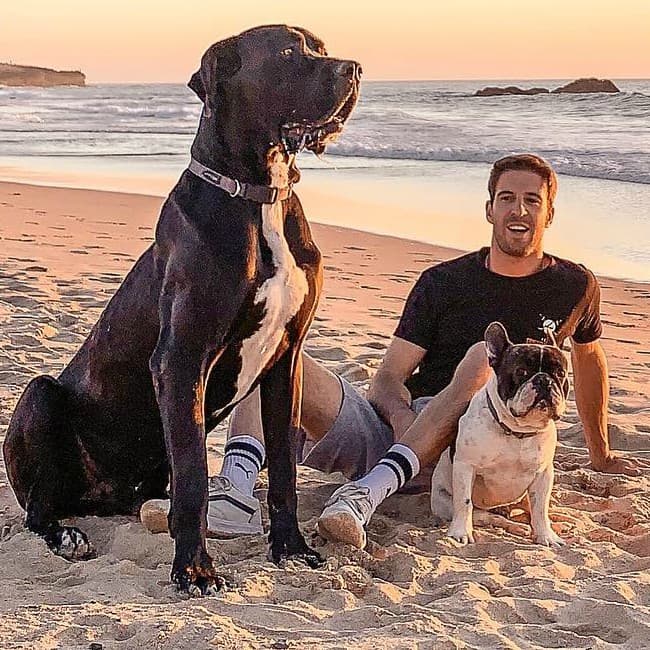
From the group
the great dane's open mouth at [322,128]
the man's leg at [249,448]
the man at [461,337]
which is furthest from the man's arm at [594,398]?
the great dane's open mouth at [322,128]

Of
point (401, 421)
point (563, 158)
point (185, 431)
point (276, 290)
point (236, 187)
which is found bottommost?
point (401, 421)

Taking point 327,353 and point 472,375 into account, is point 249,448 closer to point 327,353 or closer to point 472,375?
point 472,375

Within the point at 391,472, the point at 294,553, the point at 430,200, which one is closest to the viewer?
the point at 294,553

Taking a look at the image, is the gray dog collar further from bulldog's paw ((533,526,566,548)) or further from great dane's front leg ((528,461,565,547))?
bulldog's paw ((533,526,566,548))

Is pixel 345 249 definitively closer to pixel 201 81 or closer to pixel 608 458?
pixel 608 458

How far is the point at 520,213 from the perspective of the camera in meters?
4.30

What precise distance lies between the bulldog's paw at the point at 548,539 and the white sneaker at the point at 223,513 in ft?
3.19

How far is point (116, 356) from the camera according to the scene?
366 cm

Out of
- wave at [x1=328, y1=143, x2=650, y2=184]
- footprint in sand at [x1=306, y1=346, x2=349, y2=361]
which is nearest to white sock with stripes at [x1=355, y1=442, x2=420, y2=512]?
footprint in sand at [x1=306, y1=346, x2=349, y2=361]

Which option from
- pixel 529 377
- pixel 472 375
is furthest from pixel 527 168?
pixel 529 377

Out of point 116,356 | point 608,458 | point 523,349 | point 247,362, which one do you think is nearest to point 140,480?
point 116,356

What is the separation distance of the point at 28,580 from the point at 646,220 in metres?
8.28

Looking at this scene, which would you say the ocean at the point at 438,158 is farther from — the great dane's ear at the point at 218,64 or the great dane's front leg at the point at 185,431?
the great dane's front leg at the point at 185,431

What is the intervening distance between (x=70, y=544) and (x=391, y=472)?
1161 mm
